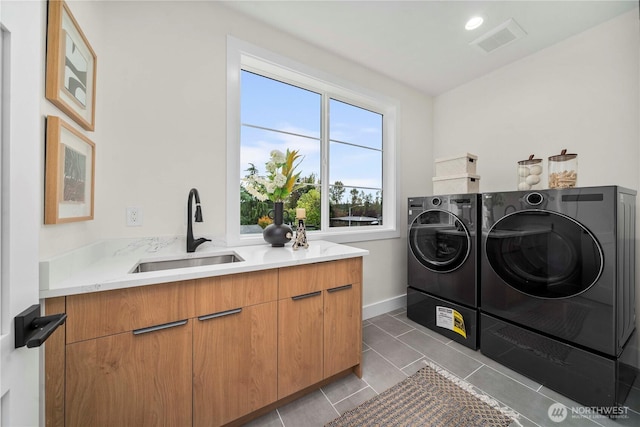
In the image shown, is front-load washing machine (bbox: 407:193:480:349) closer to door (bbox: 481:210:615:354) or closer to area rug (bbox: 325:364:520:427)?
door (bbox: 481:210:615:354)

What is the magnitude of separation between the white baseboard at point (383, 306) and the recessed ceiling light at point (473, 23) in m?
2.59

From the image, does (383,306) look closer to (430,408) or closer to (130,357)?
(430,408)

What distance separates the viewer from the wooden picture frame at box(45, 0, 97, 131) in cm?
89

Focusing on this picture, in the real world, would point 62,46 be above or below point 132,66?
below

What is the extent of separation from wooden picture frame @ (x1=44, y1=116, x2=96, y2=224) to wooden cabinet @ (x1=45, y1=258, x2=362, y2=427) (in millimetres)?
367

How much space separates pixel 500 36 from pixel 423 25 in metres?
0.67

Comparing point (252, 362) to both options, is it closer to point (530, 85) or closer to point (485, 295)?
point (485, 295)

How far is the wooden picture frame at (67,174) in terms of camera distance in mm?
891

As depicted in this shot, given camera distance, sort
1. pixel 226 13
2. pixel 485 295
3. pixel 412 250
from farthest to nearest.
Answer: pixel 412 250, pixel 485 295, pixel 226 13

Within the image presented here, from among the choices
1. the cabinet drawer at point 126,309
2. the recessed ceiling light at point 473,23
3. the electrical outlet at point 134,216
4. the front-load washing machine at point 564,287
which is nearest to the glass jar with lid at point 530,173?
the front-load washing machine at point 564,287

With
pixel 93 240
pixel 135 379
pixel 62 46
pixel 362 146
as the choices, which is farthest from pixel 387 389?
pixel 62 46

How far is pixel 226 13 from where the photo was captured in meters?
1.72

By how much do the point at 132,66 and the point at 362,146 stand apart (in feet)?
6.65
